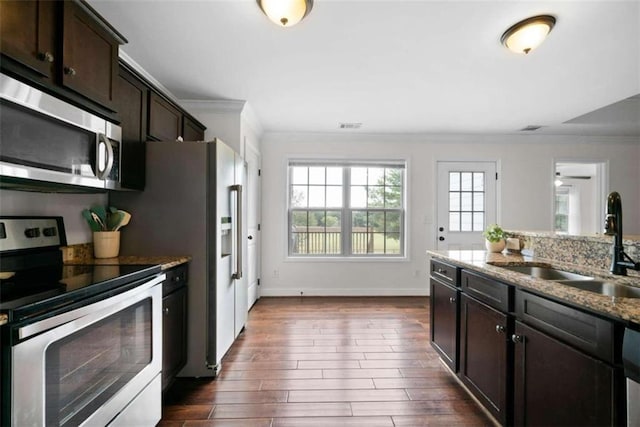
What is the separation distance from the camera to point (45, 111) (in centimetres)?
133

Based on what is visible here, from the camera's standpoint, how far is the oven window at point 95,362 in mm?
1081

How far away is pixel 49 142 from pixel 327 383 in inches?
84.1

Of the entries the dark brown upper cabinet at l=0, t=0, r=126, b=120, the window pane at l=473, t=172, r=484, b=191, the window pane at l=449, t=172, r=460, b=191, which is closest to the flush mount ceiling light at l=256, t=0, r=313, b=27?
the dark brown upper cabinet at l=0, t=0, r=126, b=120

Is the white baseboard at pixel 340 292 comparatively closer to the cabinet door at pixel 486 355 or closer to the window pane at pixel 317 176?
the window pane at pixel 317 176

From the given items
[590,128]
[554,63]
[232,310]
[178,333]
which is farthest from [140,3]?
[590,128]

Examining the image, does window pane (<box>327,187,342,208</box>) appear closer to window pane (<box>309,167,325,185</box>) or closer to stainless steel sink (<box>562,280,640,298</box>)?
window pane (<box>309,167,325,185</box>)

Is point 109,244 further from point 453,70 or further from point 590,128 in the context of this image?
point 590,128

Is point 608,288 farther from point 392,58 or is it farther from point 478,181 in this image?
point 478,181

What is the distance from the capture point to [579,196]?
17.3 ft

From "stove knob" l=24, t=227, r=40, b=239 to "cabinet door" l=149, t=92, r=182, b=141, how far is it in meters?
0.98

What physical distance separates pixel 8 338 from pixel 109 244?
4.38 ft

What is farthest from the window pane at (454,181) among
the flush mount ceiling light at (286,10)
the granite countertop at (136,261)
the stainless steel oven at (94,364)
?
the stainless steel oven at (94,364)

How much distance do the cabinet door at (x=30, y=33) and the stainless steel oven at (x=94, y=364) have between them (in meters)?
1.00

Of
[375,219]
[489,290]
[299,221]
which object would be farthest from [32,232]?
[375,219]
